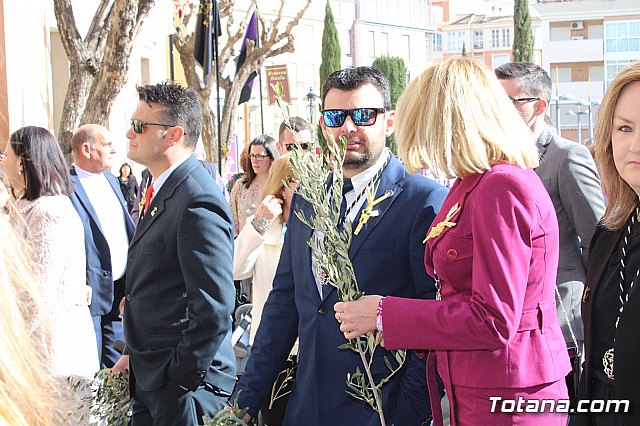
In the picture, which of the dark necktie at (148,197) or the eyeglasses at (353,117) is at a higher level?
the eyeglasses at (353,117)

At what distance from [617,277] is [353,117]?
4.56ft

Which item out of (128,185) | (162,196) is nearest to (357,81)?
(162,196)

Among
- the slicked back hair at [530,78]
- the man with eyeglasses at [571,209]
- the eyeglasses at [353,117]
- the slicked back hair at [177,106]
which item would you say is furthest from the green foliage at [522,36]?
the eyeglasses at [353,117]

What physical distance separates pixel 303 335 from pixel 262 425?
479 millimetres

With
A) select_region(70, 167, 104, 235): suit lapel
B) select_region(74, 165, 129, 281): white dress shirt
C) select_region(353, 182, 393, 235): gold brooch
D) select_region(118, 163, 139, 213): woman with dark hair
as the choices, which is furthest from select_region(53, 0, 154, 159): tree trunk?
select_region(353, 182, 393, 235): gold brooch

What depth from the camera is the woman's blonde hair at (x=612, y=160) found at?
2.68 m

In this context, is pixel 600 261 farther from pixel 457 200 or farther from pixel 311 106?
pixel 311 106

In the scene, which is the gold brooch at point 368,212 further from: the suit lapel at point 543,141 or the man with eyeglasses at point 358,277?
the suit lapel at point 543,141

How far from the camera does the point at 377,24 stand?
7844 cm

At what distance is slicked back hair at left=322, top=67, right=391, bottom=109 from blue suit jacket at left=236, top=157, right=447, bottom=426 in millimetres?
387

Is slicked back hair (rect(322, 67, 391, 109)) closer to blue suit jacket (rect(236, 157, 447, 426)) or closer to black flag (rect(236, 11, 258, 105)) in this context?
blue suit jacket (rect(236, 157, 447, 426))

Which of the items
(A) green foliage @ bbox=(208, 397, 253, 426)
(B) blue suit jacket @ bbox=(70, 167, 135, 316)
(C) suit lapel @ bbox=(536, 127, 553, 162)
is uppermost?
(C) suit lapel @ bbox=(536, 127, 553, 162)

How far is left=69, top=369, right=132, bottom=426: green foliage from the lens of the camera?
4031 mm

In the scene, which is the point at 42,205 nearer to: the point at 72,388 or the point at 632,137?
the point at 72,388
